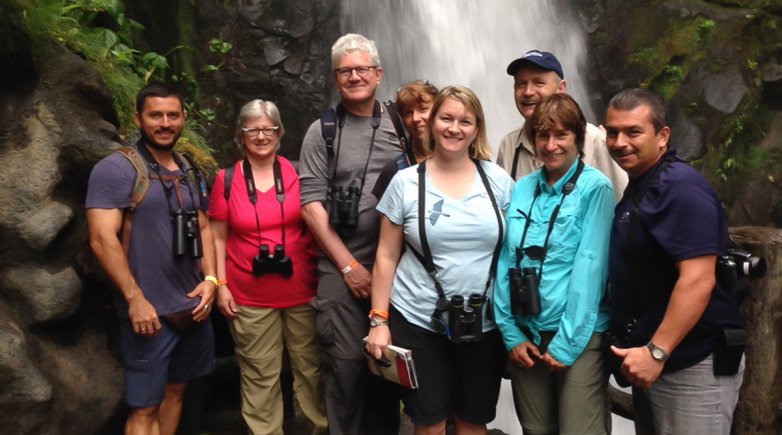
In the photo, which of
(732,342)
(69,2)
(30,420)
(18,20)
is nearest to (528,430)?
(732,342)

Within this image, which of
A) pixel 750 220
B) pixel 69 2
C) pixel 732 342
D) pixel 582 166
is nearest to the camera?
pixel 732 342

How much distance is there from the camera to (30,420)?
372 cm

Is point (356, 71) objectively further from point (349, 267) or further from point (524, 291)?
point (524, 291)

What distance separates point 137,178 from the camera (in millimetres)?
3764

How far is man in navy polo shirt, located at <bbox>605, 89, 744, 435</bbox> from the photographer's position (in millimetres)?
2889

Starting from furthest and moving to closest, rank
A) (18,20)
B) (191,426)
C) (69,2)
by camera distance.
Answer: (69,2), (191,426), (18,20)

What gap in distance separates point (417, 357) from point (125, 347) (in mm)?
1647

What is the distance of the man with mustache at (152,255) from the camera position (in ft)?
12.0

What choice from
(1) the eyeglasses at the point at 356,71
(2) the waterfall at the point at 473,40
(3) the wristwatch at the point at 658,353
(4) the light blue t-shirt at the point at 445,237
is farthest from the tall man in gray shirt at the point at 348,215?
(2) the waterfall at the point at 473,40

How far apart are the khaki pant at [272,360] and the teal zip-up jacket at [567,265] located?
150cm

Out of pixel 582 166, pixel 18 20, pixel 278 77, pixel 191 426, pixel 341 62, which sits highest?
pixel 278 77

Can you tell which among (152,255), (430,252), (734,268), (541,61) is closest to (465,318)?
(430,252)

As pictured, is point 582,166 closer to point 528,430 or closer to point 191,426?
point 528,430

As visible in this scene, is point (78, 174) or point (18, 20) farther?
point (78, 174)
